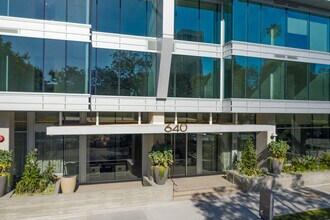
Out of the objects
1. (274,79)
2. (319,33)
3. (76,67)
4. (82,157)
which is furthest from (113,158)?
(319,33)

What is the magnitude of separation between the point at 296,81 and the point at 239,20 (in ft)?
20.6

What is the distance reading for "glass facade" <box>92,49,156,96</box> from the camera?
14.1 meters

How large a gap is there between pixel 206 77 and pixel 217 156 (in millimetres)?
6198

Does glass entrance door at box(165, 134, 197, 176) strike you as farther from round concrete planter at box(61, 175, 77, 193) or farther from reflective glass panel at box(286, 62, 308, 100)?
reflective glass panel at box(286, 62, 308, 100)

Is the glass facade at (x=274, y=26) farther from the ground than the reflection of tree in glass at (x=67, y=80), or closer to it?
farther from the ground

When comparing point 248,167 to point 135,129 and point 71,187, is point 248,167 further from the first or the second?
point 71,187

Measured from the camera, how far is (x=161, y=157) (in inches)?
566

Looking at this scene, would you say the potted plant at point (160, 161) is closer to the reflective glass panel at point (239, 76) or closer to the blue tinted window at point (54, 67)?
the reflective glass panel at point (239, 76)

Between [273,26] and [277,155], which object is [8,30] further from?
[277,155]

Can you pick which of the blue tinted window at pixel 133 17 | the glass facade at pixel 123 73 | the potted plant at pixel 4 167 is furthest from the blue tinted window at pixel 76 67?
the potted plant at pixel 4 167

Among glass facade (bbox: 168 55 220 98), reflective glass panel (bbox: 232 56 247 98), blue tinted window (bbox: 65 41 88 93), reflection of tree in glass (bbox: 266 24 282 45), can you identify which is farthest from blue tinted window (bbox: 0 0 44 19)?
reflection of tree in glass (bbox: 266 24 282 45)

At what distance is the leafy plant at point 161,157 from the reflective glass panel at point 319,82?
11929 mm

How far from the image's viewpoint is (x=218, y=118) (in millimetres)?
18734

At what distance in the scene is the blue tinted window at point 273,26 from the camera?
55.4 ft
